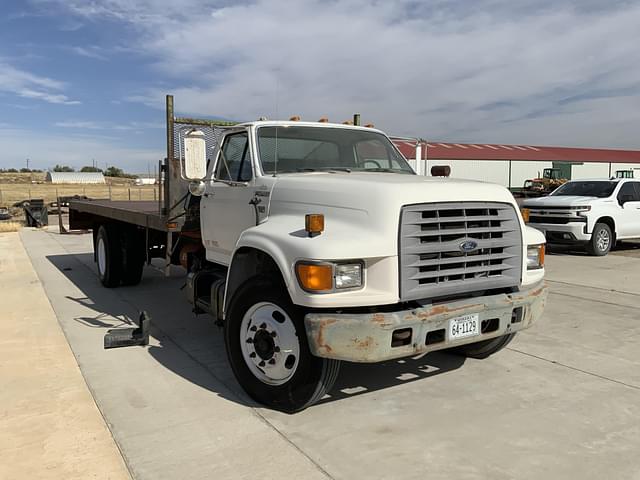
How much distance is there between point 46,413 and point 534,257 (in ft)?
12.7

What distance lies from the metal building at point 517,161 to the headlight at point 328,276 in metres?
29.2

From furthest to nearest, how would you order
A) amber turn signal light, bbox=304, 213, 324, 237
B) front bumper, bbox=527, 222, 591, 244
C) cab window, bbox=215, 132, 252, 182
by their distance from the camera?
front bumper, bbox=527, 222, 591, 244
cab window, bbox=215, 132, 252, 182
amber turn signal light, bbox=304, 213, 324, 237

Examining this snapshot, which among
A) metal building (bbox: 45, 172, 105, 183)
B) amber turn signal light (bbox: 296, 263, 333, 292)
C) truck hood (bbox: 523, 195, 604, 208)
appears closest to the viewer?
amber turn signal light (bbox: 296, 263, 333, 292)

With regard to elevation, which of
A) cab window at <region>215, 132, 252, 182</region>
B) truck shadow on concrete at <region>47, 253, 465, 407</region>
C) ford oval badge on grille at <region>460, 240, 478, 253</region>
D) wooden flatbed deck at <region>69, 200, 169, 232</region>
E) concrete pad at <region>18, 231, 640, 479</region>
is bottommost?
concrete pad at <region>18, 231, 640, 479</region>

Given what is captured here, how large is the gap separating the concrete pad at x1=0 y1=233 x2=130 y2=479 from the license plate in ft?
7.23

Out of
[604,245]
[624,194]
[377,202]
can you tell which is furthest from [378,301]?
[624,194]

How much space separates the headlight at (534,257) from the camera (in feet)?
14.3

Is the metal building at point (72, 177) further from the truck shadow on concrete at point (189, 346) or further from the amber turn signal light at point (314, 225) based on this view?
the amber turn signal light at point (314, 225)

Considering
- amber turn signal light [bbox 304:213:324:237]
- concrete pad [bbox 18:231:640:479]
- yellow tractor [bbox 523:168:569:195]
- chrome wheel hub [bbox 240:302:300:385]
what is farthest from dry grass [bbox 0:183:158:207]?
amber turn signal light [bbox 304:213:324:237]

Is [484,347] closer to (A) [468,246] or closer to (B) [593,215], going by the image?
(A) [468,246]

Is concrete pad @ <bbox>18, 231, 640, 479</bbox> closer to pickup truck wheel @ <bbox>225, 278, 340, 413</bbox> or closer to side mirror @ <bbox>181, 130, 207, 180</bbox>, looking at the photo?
pickup truck wheel @ <bbox>225, 278, 340, 413</bbox>

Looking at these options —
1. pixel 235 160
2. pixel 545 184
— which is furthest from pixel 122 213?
pixel 545 184

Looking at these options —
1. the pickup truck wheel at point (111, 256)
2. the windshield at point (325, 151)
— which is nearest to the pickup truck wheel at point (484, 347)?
the windshield at point (325, 151)

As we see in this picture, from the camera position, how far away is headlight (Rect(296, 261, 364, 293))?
11.2ft
